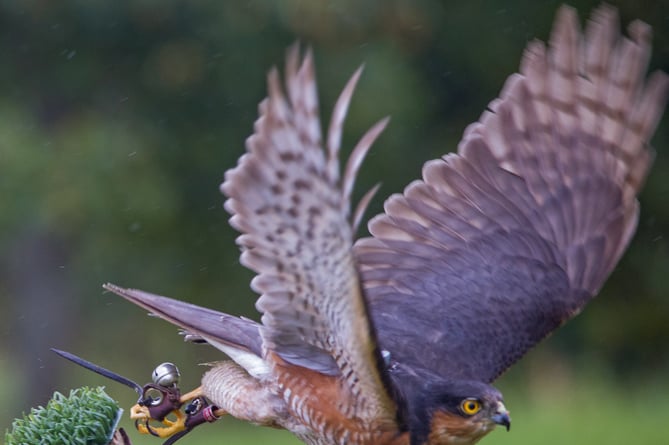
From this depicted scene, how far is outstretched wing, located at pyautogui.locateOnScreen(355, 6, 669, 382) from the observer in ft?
18.7

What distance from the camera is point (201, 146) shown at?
12.1m

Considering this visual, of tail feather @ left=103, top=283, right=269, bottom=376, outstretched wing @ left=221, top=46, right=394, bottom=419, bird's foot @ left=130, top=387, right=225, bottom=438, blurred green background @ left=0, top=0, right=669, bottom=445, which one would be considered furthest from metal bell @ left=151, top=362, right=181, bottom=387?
blurred green background @ left=0, top=0, right=669, bottom=445

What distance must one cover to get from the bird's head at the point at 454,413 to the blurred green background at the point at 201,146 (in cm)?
497

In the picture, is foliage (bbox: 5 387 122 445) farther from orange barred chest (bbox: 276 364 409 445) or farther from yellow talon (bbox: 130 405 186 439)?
orange barred chest (bbox: 276 364 409 445)

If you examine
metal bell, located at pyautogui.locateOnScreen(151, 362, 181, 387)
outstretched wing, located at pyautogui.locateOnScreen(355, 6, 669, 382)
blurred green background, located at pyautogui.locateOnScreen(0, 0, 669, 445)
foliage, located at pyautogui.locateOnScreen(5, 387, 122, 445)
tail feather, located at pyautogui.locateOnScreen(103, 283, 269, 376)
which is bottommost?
foliage, located at pyautogui.locateOnScreen(5, 387, 122, 445)

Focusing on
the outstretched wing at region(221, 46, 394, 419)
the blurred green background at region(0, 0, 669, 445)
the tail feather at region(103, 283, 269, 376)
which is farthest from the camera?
the blurred green background at region(0, 0, 669, 445)

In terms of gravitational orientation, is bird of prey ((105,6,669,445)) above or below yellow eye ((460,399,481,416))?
above

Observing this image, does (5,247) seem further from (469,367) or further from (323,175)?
(323,175)

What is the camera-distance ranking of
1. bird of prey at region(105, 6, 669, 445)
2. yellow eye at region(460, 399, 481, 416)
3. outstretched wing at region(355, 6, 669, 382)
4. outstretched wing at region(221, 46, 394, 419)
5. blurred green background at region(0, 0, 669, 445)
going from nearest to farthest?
outstretched wing at region(221, 46, 394, 419), bird of prey at region(105, 6, 669, 445), yellow eye at region(460, 399, 481, 416), outstretched wing at region(355, 6, 669, 382), blurred green background at region(0, 0, 669, 445)

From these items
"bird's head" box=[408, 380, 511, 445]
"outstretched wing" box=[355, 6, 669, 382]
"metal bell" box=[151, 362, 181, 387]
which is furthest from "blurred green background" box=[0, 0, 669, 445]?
"metal bell" box=[151, 362, 181, 387]

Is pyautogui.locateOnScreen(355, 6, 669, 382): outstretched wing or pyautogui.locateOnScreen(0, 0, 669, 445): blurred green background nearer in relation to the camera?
pyautogui.locateOnScreen(355, 6, 669, 382): outstretched wing

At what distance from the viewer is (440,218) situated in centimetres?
596

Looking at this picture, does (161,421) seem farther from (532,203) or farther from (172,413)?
(532,203)

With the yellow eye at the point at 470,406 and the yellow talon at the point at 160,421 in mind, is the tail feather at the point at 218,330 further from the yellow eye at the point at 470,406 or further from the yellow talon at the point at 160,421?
the yellow eye at the point at 470,406
